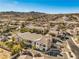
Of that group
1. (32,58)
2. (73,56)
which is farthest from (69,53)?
(32,58)

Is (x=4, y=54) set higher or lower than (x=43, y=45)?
higher

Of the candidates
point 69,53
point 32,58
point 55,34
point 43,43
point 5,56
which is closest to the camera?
point 32,58

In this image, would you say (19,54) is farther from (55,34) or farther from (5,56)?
(55,34)

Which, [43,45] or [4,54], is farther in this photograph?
[43,45]

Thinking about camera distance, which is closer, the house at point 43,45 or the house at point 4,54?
the house at point 4,54

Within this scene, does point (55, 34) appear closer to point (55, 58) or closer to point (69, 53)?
point (69, 53)

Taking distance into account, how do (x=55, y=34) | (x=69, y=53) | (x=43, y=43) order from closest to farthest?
(x=69, y=53)
(x=43, y=43)
(x=55, y=34)

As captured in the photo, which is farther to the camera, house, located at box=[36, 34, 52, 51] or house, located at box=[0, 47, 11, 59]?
house, located at box=[36, 34, 52, 51]

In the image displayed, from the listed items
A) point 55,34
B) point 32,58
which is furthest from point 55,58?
point 55,34

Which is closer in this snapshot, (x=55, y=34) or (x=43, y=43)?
(x=43, y=43)
